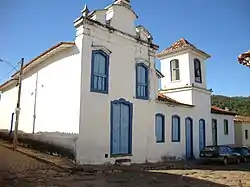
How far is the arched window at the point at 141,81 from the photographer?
59.9ft

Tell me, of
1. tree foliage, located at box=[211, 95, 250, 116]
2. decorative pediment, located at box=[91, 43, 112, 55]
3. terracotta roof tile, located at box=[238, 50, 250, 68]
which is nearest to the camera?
terracotta roof tile, located at box=[238, 50, 250, 68]

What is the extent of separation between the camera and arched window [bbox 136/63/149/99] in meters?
18.3

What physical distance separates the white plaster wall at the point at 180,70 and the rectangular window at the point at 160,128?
202 inches

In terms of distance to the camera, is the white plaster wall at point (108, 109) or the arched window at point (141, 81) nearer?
the white plaster wall at point (108, 109)

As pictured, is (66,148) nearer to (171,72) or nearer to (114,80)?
(114,80)

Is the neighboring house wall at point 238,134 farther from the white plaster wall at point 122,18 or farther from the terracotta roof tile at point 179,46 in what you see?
the white plaster wall at point 122,18

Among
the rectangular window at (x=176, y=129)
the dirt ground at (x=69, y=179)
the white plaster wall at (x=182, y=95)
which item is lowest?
the dirt ground at (x=69, y=179)

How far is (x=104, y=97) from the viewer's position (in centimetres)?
1591

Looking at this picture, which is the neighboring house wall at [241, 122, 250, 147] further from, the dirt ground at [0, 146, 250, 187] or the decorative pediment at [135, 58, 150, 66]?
the dirt ground at [0, 146, 250, 187]

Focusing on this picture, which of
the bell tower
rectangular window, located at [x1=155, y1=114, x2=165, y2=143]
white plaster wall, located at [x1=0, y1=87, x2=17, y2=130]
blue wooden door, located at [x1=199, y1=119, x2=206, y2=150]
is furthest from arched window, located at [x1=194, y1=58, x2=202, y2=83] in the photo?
white plaster wall, located at [x1=0, y1=87, x2=17, y2=130]

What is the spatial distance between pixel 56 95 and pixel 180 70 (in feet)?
38.3

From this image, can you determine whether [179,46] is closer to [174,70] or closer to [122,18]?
[174,70]

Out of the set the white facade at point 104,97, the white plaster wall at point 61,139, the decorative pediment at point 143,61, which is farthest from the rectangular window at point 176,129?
the white plaster wall at point 61,139

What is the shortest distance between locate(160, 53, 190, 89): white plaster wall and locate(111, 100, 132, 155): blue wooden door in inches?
318
